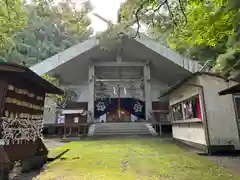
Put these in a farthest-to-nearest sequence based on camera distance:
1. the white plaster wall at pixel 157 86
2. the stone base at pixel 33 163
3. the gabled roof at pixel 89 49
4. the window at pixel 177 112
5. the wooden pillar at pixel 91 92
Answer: the white plaster wall at pixel 157 86
the wooden pillar at pixel 91 92
the gabled roof at pixel 89 49
the window at pixel 177 112
the stone base at pixel 33 163

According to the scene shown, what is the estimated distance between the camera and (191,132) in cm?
728

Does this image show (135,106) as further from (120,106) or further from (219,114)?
(219,114)

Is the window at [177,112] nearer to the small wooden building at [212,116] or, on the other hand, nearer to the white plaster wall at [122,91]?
the small wooden building at [212,116]

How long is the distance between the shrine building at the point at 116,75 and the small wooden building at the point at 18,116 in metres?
8.42

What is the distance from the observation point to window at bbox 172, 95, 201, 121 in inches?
266

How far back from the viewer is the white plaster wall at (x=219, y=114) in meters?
5.91

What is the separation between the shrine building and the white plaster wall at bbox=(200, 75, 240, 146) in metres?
6.49

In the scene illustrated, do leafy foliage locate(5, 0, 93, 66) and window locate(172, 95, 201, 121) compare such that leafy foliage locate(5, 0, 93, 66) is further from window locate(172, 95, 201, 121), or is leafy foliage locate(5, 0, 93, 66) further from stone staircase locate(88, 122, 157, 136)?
window locate(172, 95, 201, 121)

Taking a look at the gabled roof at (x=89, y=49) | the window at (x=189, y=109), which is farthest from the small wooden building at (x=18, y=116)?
the gabled roof at (x=89, y=49)

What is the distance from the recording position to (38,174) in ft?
11.7

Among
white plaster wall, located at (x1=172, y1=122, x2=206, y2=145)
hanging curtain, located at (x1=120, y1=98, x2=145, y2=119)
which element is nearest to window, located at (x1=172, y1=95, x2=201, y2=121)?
white plaster wall, located at (x1=172, y1=122, x2=206, y2=145)

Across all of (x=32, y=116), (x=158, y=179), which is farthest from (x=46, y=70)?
(x=158, y=179)

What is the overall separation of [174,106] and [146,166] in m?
6.15

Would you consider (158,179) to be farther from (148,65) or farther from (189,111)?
(148,65)
